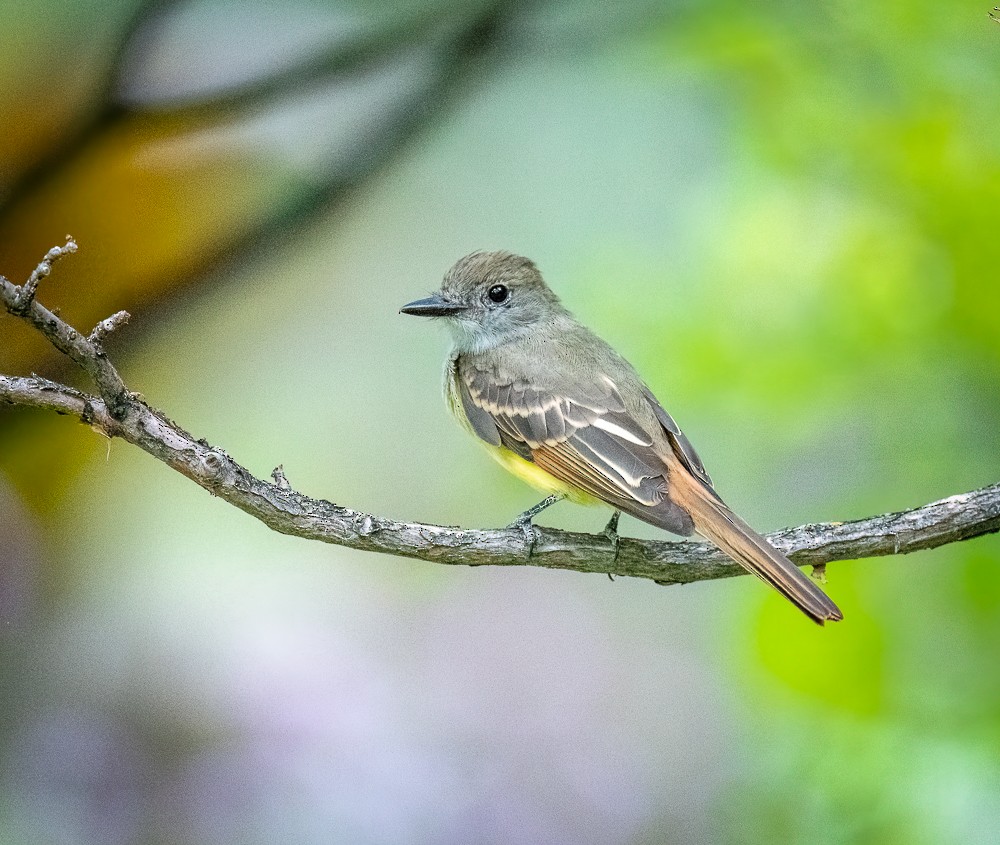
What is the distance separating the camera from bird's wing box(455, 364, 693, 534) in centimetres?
204

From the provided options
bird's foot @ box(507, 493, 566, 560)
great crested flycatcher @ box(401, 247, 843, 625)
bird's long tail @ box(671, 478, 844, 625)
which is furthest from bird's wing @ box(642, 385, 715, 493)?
bird's foot @ box(507, 493, 566, 560)

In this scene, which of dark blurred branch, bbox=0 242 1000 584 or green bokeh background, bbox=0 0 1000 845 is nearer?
dark blurred branch, bbox=0 242 1000 584

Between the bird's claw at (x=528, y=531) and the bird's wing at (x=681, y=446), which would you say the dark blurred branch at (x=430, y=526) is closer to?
the bird's claw at (x=528, y=531)

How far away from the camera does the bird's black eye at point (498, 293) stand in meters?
2.68

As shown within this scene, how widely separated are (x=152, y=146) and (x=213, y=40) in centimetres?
32

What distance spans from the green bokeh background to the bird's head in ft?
0.52

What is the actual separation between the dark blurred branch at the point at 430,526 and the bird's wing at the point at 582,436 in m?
0.13

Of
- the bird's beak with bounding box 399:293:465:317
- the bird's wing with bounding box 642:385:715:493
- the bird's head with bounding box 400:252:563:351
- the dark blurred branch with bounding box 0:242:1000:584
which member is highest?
the bird's head with bounding box 400:252:563:351

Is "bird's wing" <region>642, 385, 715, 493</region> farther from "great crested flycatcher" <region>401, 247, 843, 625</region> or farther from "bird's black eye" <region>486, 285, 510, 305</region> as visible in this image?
"bird's black eye" <region>486, 285, 510, 305</region>

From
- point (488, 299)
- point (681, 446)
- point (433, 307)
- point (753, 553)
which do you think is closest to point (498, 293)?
point (488, 299)

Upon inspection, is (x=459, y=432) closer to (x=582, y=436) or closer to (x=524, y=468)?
(x=524, y=468)

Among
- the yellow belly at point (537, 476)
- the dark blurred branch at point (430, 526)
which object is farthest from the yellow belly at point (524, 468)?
the dark blurred branch at point (430, 526)

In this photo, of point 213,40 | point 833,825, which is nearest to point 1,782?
point 213,40

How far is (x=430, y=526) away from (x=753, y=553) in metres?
0.61
